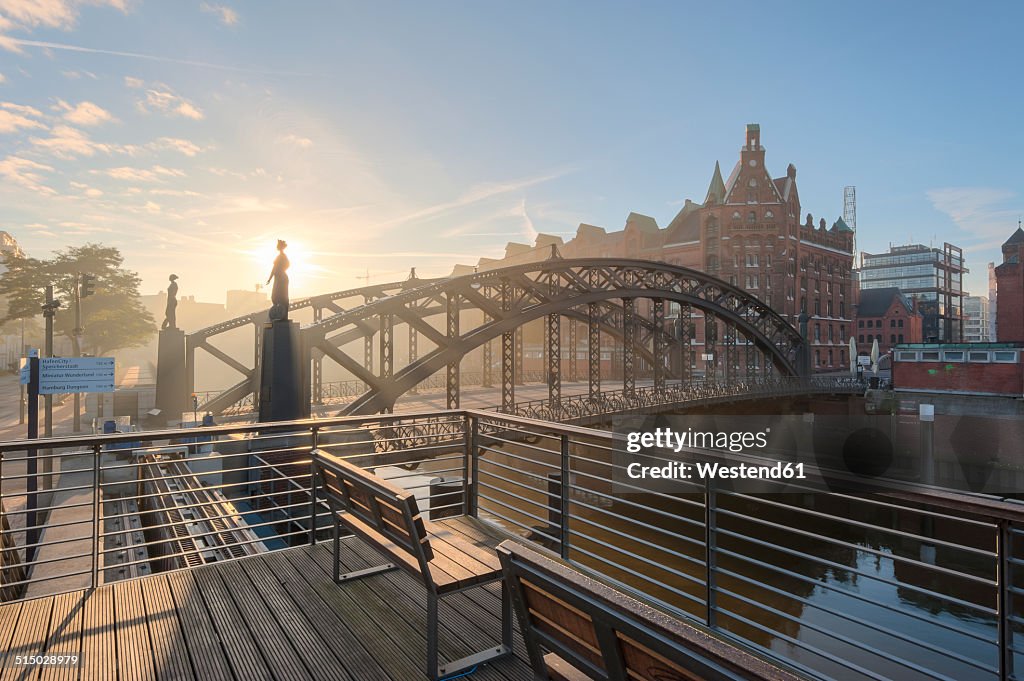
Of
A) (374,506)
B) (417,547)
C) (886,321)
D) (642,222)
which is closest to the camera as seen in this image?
(417,547)

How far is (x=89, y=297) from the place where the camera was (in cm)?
4222

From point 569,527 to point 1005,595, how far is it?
5.43 metres

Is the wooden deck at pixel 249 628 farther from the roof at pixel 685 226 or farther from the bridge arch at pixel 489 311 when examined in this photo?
the roof at pixel 685 226

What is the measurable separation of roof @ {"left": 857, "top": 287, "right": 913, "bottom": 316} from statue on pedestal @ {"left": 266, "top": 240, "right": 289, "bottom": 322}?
270 ft

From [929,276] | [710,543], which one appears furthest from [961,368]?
[929,276]

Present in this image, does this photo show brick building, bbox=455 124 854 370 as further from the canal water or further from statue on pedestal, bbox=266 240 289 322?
statue on pedestal, bbox=266 240 289 322

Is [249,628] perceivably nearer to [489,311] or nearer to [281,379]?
[281,379]

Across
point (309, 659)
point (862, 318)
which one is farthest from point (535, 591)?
point (862, 318)

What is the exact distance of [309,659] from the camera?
139 inches

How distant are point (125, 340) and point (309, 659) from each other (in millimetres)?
50589

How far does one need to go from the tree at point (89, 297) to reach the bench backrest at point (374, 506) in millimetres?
41892

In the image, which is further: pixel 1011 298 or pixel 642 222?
pixel 642 222

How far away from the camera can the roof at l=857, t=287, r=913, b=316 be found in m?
74.6

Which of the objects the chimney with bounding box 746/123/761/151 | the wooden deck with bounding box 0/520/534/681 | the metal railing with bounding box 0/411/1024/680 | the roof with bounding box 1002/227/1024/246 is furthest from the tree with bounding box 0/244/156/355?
the roof with bounding box 1002/227/1024/246
